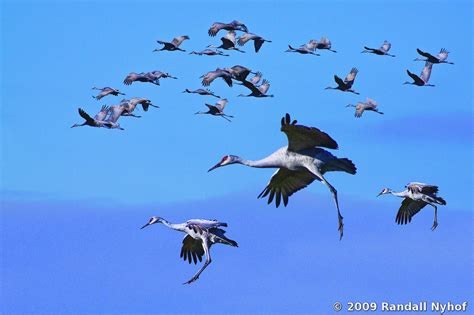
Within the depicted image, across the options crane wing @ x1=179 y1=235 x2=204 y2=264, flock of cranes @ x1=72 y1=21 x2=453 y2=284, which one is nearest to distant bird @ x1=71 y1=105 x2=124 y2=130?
flock of cranes @ x1=72 y1=21 x2=453 y2=284

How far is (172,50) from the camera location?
43.8 meters

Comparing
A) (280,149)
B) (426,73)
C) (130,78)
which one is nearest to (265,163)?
(280,149)

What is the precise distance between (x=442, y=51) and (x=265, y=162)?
14740mm

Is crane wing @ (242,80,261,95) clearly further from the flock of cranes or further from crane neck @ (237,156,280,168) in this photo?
crane neck @ (237,156,280,168)

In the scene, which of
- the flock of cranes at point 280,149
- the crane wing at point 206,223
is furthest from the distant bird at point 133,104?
the crane wing at point 206,223

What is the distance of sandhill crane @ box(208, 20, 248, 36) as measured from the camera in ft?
135

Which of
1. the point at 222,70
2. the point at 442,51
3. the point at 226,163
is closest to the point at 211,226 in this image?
the point at 226,163

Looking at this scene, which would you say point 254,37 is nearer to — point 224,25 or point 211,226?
point 224,25

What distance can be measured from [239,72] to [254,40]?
3.12 metres

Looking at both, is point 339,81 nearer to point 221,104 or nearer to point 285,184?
point 221,104

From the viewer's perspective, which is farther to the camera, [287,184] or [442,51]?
[442,51]

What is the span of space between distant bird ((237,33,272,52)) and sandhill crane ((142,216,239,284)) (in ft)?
29.5

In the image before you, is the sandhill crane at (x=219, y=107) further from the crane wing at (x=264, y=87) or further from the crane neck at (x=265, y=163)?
the crane neck at (x=265, y=163)

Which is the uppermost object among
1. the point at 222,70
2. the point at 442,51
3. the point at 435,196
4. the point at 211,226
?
the point at 442,51
